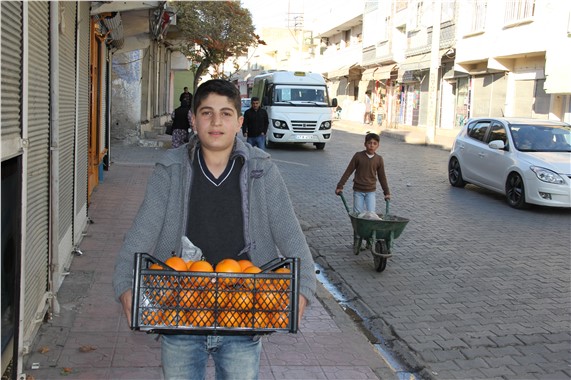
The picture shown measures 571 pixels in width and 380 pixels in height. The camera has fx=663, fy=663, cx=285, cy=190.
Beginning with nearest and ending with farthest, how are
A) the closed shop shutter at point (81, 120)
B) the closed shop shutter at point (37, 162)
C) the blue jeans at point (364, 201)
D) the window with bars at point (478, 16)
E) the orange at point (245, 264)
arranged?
the orange at point (245, 264)
the closed shop shutter at point (37, 162)
the closed shop shutter at point (81, 120)
the blue jeans at point (364, 201)
the window with bars at point (478, 16)

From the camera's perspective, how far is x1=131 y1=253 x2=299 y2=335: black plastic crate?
227 centimetres

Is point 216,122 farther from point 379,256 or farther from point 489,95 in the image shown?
point 489,95

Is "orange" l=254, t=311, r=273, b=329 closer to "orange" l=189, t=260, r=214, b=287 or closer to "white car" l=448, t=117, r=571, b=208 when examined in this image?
"orange" l=189, t=260, r=214, b=287

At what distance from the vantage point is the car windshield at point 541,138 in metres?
12.4

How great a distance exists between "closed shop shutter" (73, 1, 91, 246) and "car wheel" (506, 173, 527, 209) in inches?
297

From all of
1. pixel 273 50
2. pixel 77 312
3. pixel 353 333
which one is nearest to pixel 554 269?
pixel 353 333

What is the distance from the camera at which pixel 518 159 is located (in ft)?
39.6

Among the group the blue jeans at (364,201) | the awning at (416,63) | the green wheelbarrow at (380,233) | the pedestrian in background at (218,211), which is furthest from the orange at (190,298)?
the awning at (416,63)

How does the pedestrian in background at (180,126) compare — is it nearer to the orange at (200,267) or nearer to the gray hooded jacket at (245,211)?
the gray hooded jacket at (245,211)

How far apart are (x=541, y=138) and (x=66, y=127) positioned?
9377mm

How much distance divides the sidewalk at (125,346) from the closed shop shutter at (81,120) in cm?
97

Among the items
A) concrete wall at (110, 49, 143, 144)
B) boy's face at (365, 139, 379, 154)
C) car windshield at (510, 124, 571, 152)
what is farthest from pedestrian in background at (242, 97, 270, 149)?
boy's face at (365, 139, 379, 154)

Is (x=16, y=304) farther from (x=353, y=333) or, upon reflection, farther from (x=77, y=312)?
(x=353, y=333)

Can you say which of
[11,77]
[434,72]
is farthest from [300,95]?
[11,77]
